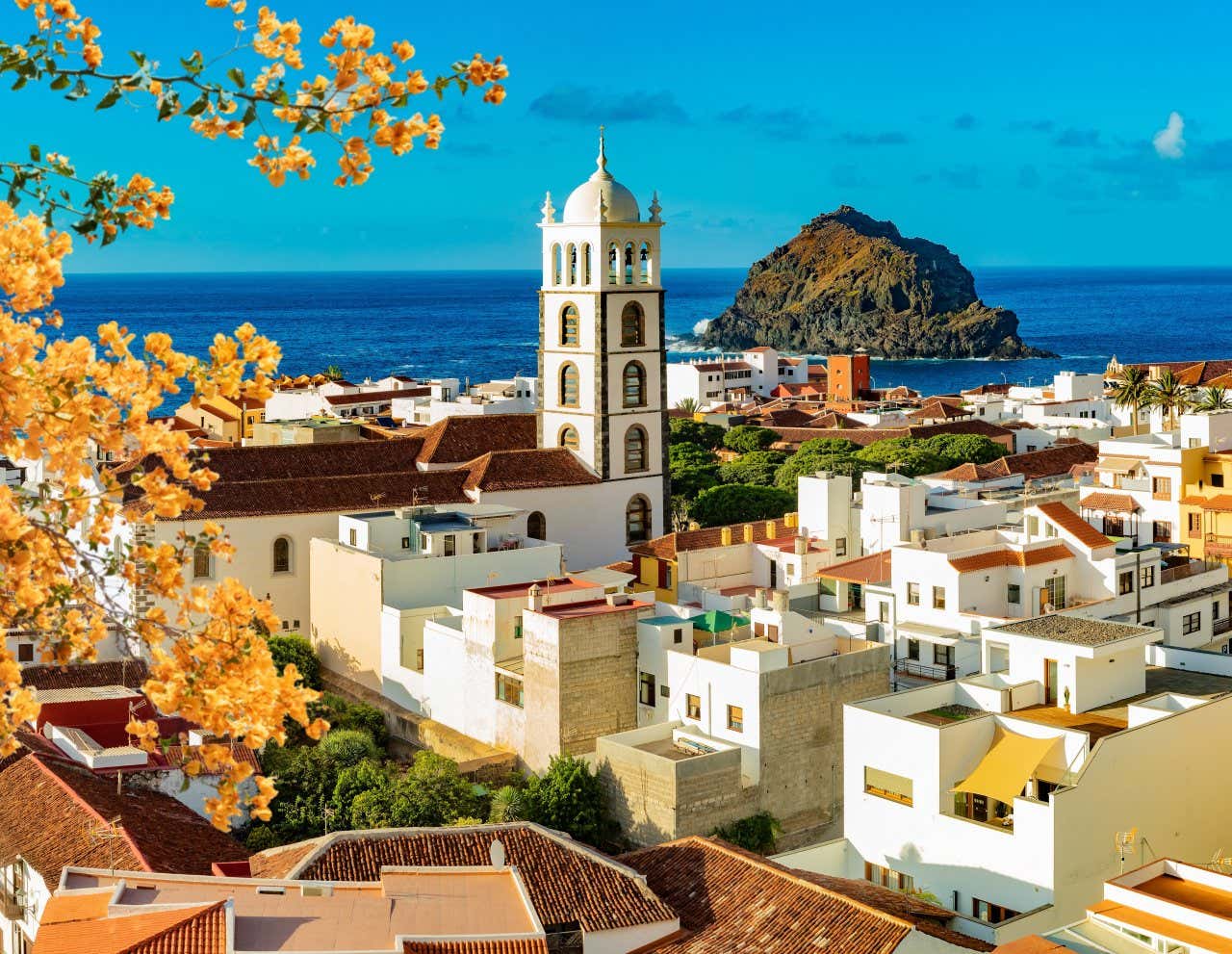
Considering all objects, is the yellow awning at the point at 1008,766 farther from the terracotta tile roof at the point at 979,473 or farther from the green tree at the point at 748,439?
the green tree at the point at 748,439

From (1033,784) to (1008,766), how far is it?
409 mm

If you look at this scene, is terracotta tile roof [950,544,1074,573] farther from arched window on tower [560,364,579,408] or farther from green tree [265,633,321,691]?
green tree [265,633,321,691]

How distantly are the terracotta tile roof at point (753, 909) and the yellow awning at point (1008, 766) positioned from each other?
3051mm

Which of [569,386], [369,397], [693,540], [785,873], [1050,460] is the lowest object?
[785,873]

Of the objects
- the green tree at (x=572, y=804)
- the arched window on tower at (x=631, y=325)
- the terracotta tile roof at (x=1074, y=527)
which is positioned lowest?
the green tree at (x=572, y=804)

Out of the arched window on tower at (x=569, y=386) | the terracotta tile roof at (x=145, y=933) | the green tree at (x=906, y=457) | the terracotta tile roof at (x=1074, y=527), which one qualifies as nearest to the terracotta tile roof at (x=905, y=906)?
the terracotta tile roof at (x=145, y=933)

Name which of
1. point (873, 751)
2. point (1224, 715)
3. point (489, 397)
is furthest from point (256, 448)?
point (489, 397)

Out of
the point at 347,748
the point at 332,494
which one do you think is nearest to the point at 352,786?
the point at 347,748

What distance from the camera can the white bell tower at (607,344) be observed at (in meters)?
39.2

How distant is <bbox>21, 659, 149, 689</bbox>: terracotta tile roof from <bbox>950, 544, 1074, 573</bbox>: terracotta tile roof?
15.3 metres

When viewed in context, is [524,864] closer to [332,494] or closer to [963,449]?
[332,494]

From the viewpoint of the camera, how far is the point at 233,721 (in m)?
6.44

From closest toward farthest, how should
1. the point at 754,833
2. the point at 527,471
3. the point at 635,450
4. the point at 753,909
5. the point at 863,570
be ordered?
the point at 753,909 < the point at 754,833 < the point at 863,570 < the point at 527,471 < the point at 635,450

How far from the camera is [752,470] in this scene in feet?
187
